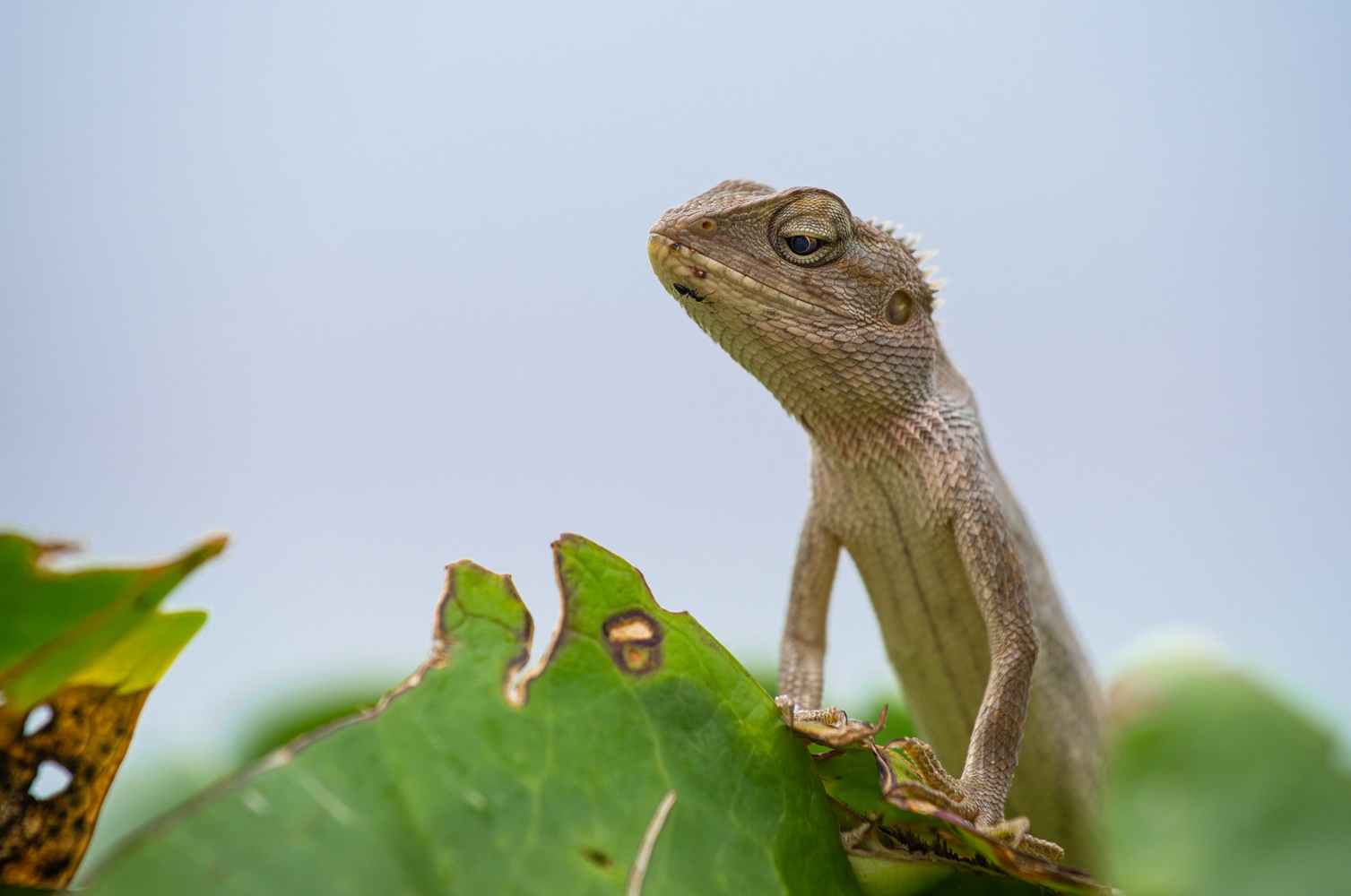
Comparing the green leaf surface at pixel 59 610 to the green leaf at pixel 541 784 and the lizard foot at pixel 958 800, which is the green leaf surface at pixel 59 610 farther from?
the lizard foot at pixel 958 800

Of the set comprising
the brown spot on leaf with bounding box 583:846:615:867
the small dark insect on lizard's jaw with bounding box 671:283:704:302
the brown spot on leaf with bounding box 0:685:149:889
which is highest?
the small dark insect on lizard's jaw with bounding box 671:283:704:302

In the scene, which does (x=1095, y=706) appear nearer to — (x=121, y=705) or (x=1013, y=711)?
(x=1013, y=711)

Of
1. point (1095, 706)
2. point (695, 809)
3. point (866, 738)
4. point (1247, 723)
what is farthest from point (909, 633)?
point (1247, 723)

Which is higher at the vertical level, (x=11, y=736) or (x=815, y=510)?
(x=815, y=510)

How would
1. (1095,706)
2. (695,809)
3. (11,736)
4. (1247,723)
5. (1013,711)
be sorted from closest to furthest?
(1247,723) < (11,736) < (695,809) < (1013,711) < (1095,706)

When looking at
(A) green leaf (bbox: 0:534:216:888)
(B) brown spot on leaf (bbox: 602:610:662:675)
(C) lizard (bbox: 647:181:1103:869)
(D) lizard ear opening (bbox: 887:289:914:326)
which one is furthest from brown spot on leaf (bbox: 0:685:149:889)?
(D) lizard ear opening (bbox: 887:289:914:326)

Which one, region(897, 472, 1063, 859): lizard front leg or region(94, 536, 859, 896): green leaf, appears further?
region(897, 472, 1063, 859): lizard front leg

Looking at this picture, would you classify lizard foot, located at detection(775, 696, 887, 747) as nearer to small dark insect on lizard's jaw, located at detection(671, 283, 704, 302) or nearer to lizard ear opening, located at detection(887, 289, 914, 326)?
small dark insect on lizard's jaw, located at detection(671, 283, 704, 302)
